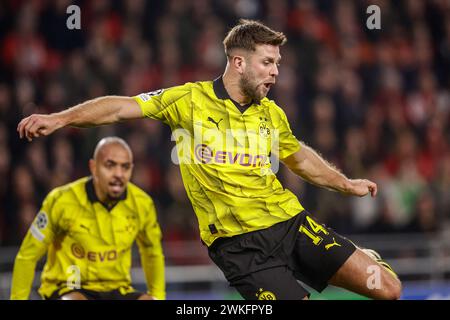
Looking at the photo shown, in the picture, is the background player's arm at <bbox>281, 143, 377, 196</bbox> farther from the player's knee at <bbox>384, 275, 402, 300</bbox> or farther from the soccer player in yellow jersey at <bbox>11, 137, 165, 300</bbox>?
the soccer player in yellow jersey at <bbox>11, 137, 165, 300</bbox>

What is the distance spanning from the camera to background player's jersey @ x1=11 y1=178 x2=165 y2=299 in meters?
6.25

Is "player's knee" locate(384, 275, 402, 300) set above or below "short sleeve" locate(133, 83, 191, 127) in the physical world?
below

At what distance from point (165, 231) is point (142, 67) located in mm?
2260

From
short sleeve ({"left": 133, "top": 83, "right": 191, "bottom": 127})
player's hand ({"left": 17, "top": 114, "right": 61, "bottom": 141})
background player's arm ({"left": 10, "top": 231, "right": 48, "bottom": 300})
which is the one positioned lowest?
background player's arm ({"left": 10, "top": 231, "right": 48, "bottom": 300})

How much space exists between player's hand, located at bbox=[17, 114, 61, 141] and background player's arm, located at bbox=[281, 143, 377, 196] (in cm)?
164

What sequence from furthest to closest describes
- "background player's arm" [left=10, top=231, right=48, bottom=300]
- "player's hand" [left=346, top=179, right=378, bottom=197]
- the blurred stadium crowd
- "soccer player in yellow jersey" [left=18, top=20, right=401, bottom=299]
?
1. the blurred stadium crowd
2. "background player's arm" [left=10, top=231, right=48, bottom=300]
3. "player's hand" [left=346, top=179, right=378, bottom=197]
4. "soccer player in yellow jersey" [left=18, top=20, right=401, bottom=299]

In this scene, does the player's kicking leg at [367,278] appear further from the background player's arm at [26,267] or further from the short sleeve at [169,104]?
the background player's arm at [26,267]

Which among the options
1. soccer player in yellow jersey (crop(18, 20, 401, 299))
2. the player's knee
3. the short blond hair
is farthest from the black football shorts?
the short blond hair

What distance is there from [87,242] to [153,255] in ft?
1.73

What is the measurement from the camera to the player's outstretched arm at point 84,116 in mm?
4477

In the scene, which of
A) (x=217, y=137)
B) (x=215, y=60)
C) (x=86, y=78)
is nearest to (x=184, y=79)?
(x=215, y=60)

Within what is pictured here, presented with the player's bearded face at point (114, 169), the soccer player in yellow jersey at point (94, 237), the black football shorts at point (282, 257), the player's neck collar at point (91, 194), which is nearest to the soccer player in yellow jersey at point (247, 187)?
the black football shorts at point (282, 257)

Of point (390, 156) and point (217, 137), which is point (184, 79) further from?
point (217, 137)

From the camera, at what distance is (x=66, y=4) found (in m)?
11.0
